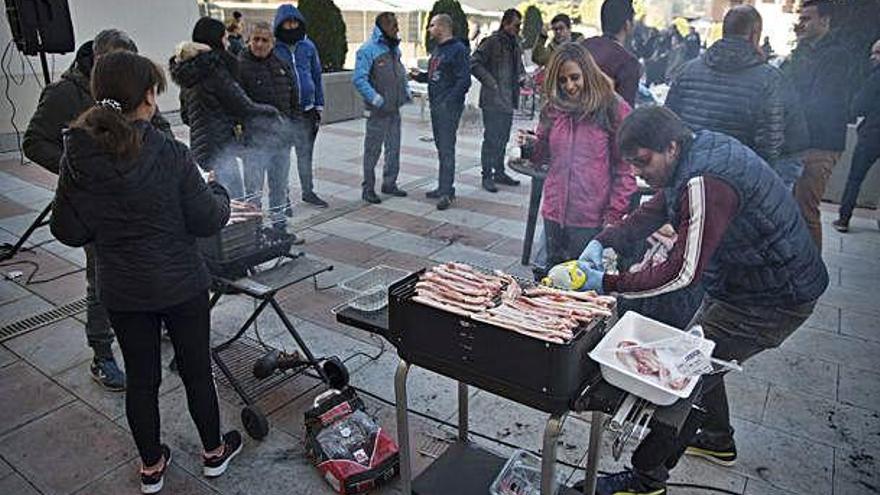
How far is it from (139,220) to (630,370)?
1.68 meters

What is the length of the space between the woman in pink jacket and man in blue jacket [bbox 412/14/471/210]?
106 inches

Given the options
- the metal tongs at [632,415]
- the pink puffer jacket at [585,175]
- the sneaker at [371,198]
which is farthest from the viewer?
the sneaker at [371,198]

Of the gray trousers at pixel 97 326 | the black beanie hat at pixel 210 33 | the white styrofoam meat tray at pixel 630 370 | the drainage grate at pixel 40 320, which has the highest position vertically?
the black beanie hat at pixel 210 33

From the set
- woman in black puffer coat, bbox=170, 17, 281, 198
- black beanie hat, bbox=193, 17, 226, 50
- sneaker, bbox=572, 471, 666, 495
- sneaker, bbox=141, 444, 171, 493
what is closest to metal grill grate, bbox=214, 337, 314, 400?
sneaker, bbox=141, 444, 171, 493

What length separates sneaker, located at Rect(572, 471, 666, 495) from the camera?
2.31 metres

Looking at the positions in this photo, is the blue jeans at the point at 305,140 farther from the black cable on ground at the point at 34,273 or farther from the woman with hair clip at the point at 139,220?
the woman with hair clip at the point at 139,220

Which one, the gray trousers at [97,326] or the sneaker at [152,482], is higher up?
the gray trousers at [97,326]

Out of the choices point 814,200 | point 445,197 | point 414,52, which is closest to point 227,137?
point 445,197

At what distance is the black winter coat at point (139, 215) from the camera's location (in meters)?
2.01

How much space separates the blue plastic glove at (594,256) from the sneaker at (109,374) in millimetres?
2432

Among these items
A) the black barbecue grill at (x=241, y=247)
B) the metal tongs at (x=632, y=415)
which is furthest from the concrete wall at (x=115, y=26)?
the metal tongs at (x=632, y=415)

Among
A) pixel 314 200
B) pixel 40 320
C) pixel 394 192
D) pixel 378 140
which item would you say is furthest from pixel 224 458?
pixel 394 192

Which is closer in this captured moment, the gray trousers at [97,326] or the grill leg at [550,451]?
the grill leg at [550,451]

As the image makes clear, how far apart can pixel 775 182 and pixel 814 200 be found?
3.14 meters
